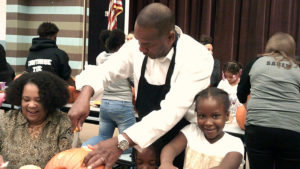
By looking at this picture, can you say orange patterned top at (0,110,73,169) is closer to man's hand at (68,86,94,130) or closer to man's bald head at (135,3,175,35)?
man's hand at (68,86,94,130)

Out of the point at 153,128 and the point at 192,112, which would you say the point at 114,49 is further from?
the point at 153,128

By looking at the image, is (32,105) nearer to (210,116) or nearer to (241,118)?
(210,116)

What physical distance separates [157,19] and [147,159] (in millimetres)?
730

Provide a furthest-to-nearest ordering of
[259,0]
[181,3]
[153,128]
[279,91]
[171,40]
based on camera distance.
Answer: [181,3], [259,0], [279,91], [171,40], [153,128]

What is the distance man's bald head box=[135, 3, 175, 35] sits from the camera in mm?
1564

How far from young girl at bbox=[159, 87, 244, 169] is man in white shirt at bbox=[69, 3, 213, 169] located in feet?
0.28

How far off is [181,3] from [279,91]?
4934 mm

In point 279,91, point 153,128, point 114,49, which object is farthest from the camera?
point 114,49

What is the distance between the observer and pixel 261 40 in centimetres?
671

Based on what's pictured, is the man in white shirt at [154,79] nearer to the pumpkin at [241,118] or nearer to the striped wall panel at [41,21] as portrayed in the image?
the pumpkin at [241,118]

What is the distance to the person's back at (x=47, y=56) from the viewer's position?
4.12 metres

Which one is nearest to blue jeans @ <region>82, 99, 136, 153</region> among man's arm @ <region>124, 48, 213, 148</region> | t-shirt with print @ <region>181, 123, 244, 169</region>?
t-shirt with print @ <region>181, 123, 244, 169</region>

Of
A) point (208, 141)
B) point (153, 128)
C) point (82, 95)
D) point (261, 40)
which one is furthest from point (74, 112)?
point (261, 40)

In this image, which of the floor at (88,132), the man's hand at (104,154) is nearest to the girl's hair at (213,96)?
the man's hand at (104,154)
